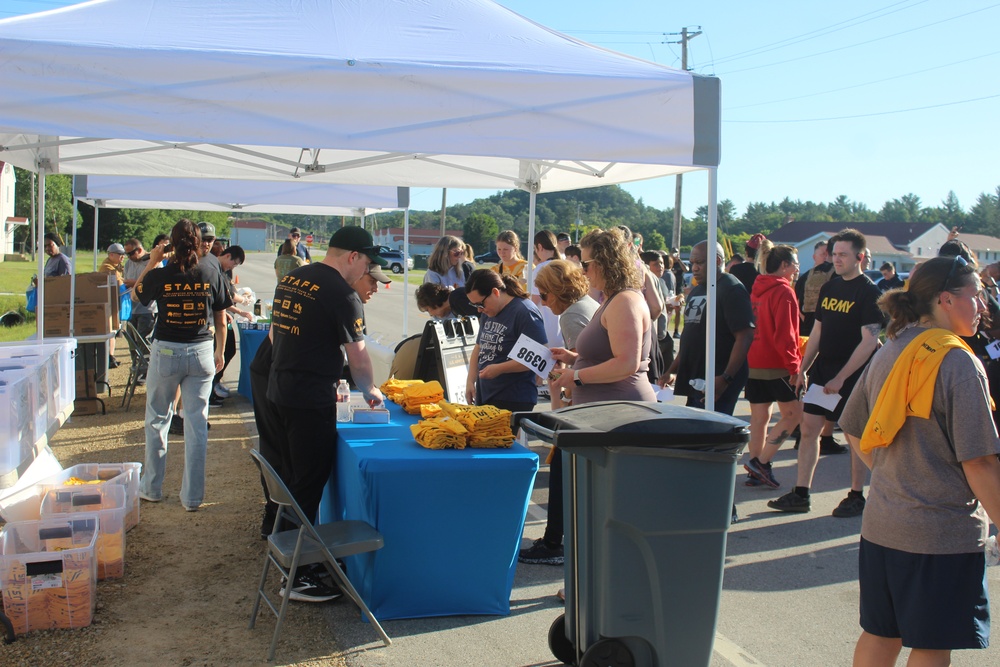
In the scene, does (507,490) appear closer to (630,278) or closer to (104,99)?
(630,278)

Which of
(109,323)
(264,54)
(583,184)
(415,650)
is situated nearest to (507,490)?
(415,650)

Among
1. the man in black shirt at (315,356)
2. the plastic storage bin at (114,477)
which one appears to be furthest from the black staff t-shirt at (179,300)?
the man in black shirt at (315,356)

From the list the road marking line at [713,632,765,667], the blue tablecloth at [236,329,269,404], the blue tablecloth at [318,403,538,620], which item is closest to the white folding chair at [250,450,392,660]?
the blue tablecloth at [318,403,538,620]

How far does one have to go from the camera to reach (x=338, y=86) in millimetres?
3781

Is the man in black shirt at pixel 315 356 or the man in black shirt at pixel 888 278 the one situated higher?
the man in black shirt at pixel 888 278

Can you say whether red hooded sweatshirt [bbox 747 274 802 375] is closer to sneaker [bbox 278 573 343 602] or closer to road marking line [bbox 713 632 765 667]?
road marking line [bbox 713 632 765 667]

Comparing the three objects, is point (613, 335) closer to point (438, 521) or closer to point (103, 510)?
point (438, 521)

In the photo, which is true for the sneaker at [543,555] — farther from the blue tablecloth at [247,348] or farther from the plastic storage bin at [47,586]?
the blue tablecloth at [247,348]

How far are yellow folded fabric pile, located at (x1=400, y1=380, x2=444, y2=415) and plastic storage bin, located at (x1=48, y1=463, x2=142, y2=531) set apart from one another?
1579 mm

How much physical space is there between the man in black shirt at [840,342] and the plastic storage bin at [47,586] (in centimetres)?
400

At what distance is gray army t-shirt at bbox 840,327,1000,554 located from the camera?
2266 mm

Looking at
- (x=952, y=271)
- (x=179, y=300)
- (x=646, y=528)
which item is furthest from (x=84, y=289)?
(x=952, y=271)

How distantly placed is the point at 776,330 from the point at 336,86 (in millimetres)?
3451

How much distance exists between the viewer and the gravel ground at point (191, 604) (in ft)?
10.8
